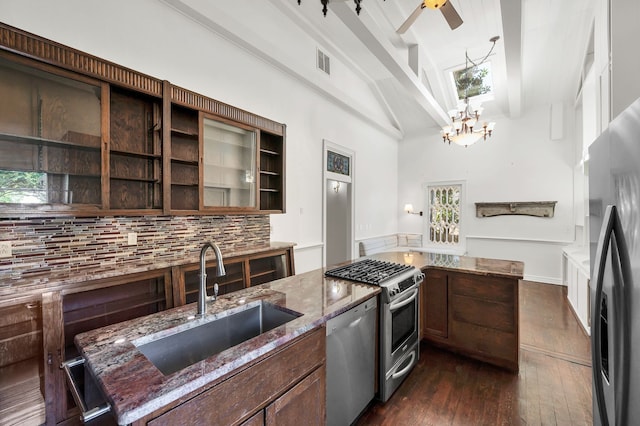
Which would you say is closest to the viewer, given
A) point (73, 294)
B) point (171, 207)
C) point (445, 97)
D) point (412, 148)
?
point (73, 294)

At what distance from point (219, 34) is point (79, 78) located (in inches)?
67.1

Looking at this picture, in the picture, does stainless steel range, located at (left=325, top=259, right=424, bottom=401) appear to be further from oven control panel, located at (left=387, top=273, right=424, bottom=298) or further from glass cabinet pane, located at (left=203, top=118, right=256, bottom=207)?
glass cabinet pane, located at (left=203, top=118, right=256, bottom=207)

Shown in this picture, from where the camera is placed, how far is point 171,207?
240cm

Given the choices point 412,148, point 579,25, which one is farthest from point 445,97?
point 579,25

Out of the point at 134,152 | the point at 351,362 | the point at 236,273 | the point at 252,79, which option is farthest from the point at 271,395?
the point at 252,79

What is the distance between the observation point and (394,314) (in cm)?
213

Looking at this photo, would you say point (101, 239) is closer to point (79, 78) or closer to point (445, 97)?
point (79, 78)

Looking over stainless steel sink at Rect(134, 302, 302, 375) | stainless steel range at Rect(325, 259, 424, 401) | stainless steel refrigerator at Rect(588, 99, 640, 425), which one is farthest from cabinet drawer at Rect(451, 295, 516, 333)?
stainless steel sink at Rect(134, 302, 302, 375)

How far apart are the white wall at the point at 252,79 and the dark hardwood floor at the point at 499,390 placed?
7.13 ft

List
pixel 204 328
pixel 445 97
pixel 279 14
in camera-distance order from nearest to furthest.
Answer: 1. pixel 204 328
2. pixel 279 14
3. pixel 445 97

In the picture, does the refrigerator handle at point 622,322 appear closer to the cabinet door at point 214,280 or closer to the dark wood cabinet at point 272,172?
the cabinet door at point 214,280

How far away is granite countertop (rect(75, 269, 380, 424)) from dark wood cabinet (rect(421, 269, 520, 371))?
Result: 1283 mm

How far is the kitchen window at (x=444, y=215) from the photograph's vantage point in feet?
21.2

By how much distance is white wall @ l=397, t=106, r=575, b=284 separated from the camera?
17.7ft
